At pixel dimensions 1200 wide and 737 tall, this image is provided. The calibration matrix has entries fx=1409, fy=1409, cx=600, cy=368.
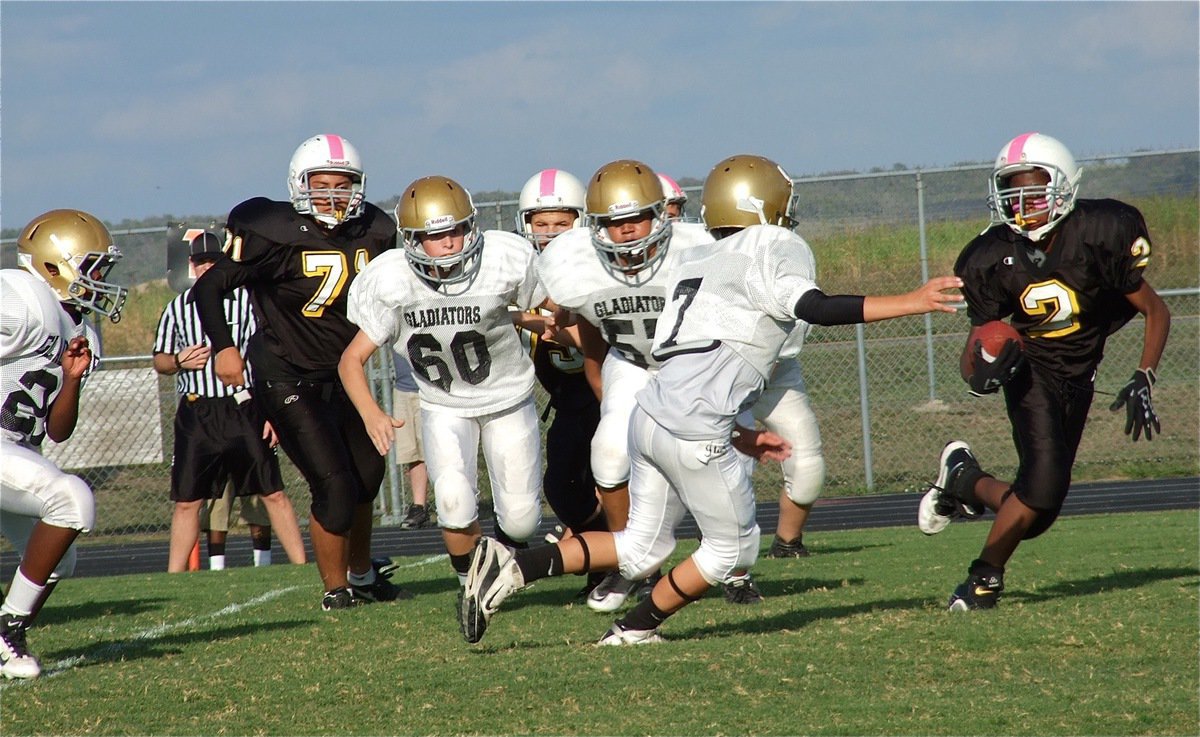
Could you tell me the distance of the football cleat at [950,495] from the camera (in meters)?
5.56

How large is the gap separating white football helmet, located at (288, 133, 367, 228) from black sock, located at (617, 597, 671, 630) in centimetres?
240

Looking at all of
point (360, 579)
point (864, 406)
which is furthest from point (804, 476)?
point (864, 406)

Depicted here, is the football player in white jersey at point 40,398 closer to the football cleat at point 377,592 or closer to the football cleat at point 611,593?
the football cleat at point 377,592

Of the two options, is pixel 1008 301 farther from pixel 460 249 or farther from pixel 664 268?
pixel 460 249

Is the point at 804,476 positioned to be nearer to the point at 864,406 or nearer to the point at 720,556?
the point at 720,556

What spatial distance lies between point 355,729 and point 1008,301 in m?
2.91

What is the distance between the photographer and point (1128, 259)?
198 inches

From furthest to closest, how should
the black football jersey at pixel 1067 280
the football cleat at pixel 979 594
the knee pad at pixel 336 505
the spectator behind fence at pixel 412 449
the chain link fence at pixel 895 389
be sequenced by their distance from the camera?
the chain link fence at pixel 895 389 → the spectator behind fence at pixel 412 449 → the knee pad at pixel 336 505 → the black football jersey at pixel 1067 280 → the football cleat at pixel 979 594

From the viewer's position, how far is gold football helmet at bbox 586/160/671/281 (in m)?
4.98

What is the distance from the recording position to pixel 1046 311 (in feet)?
16.8

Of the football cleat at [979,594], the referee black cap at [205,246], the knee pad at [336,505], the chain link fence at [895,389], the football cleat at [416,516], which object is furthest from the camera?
the chain link fence at [895,389]

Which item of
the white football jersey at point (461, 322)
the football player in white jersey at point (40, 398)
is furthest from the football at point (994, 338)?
the football player in white jersey at point (40, 398)

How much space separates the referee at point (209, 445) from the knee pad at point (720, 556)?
4602mm

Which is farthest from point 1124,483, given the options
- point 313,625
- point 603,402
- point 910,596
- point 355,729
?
point 355,729
